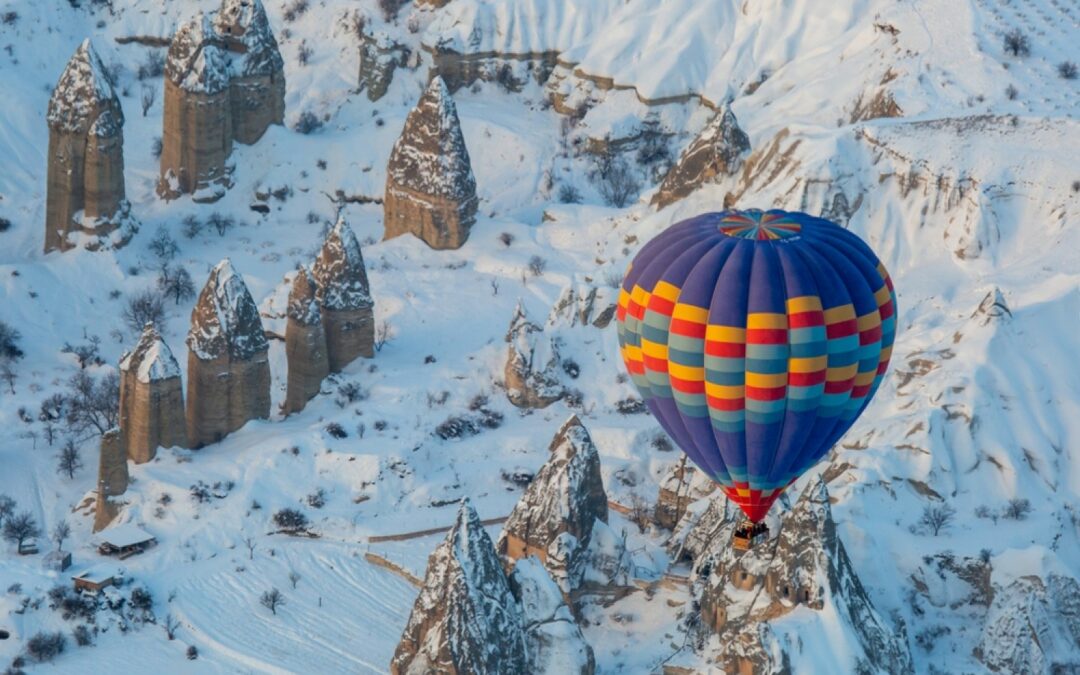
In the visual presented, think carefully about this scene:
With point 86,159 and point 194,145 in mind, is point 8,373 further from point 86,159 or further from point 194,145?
point 194,145

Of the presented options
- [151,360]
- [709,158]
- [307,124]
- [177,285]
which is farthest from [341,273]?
[307,124]

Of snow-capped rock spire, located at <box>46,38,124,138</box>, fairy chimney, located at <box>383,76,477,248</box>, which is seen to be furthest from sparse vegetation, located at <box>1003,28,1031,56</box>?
snow-capped rock spire, located at <box>46,38,124,138</box>

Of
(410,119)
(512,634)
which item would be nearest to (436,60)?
(410,119)

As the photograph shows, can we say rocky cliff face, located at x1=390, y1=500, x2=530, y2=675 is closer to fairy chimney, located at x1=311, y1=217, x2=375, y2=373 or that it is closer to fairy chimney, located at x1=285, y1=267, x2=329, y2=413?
fairy chimney, located at x1=285, y1=267, x2=329, y2=413

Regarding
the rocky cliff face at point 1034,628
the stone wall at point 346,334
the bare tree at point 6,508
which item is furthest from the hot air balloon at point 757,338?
the bare tree at point 6,508

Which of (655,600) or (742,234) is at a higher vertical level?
(742,234)

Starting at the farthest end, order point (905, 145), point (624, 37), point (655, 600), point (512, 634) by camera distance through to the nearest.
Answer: point (624, 37), point (905, 145), point (655, 600), point (512, 634)

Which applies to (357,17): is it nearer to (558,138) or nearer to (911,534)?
(558,138)
